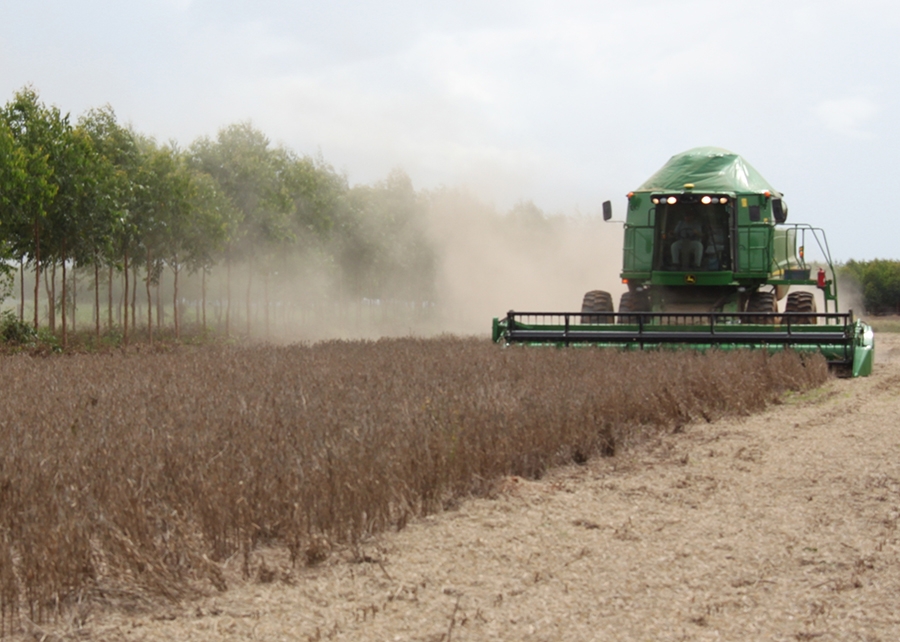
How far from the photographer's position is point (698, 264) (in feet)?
49.6

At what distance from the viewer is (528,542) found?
4938 mm

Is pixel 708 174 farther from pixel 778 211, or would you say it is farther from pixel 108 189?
pixel 108 189

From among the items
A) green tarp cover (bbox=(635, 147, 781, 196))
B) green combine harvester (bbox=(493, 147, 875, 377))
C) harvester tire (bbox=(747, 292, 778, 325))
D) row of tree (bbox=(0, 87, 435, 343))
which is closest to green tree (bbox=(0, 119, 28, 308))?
Result: row of tree (bbox=(0, 87, 435, 343))

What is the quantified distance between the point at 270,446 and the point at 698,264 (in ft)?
35.0

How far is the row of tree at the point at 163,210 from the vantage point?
931 inches

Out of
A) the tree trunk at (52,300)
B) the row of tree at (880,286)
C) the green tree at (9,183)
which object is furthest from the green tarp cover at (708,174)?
the row of tree at (880,286)

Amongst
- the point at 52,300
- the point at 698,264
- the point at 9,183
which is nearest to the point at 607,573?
the point at 698,264

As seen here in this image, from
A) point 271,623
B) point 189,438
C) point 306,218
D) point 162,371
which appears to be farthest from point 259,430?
point 306,218

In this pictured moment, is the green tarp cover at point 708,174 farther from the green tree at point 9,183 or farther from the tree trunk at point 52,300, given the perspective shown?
the tree trunk at point 52,300

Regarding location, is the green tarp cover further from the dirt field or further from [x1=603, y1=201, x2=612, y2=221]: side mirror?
the dirt field

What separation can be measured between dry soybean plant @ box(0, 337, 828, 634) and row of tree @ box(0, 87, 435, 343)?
14.2 meters

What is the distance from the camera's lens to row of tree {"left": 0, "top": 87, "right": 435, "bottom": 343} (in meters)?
23.7

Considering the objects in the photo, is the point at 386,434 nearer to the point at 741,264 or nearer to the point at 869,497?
the point at 869,497

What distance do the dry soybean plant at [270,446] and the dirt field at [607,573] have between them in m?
0.18
